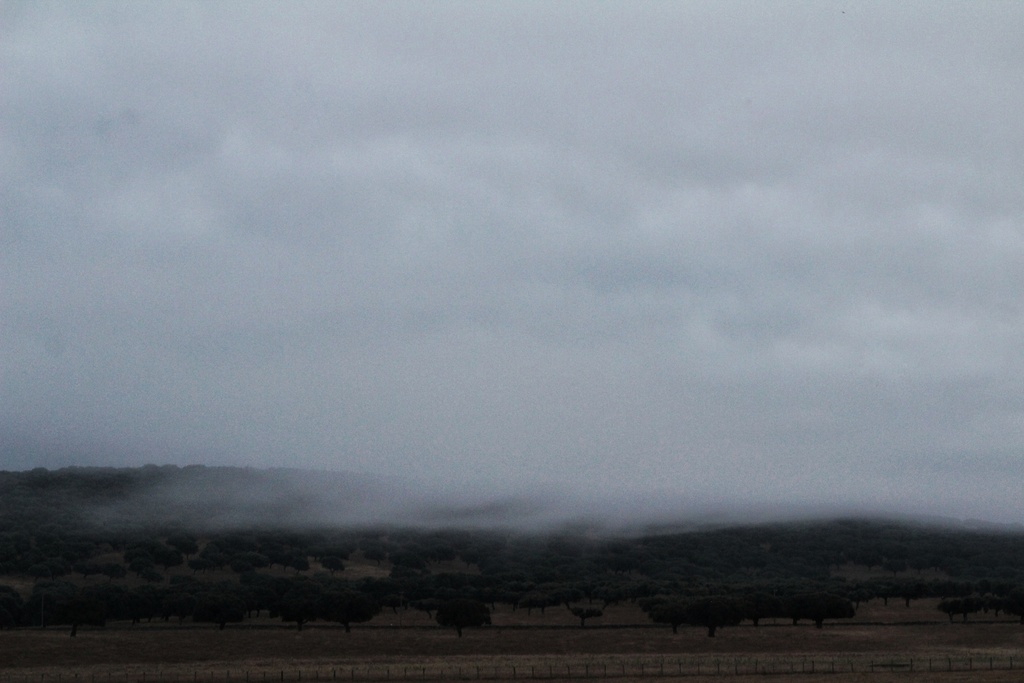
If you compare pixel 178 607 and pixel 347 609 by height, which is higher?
pixel 347 609

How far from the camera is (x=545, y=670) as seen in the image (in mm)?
57375

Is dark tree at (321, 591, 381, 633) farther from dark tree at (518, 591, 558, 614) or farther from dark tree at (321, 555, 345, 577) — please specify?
dark tree at (321, 555, 345, 577)

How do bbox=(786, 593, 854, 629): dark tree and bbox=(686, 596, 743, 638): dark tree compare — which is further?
bbox=(786, 593, 854, 629): dark tree

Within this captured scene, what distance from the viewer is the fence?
55.0m

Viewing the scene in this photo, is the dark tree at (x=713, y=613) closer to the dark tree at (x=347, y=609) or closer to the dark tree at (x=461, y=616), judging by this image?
the dark tree at (x=461, y=616)

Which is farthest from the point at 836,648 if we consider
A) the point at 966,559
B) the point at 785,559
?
the point at 966,559

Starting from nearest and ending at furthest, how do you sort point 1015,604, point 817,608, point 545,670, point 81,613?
1. point 545,670
2. point 81,613
3. point 817,608
4. point 1015,604

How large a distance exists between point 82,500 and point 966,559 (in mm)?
137290

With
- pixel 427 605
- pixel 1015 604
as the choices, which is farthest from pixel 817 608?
pixel 427 605

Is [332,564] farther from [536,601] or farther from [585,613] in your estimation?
[585,613]

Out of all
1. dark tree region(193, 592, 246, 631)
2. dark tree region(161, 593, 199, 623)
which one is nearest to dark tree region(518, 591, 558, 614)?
dark tree region(193, 592, 246, 631)

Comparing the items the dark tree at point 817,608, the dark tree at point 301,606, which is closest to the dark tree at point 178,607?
the dark tree at point 301,606

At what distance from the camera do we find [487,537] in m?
162

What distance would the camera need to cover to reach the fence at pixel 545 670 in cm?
5500
